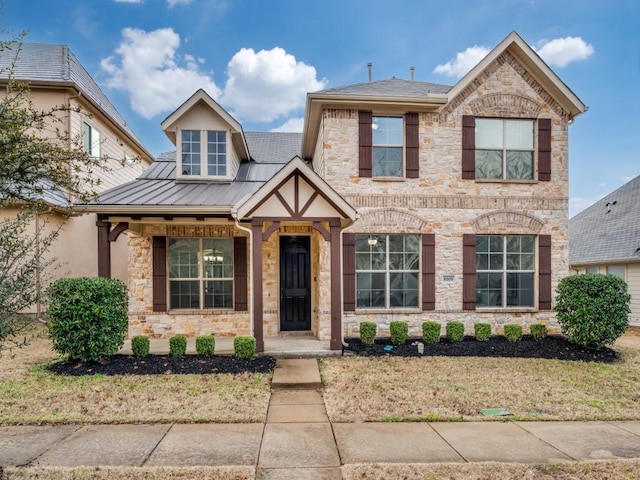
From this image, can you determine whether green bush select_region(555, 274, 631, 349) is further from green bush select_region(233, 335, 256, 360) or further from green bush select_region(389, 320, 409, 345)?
green bush select_region(233, 335, 256, 360)

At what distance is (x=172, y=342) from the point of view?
7.21m

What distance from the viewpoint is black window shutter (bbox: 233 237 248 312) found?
913 centimetres

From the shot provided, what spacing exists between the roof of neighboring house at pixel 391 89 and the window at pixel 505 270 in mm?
4006

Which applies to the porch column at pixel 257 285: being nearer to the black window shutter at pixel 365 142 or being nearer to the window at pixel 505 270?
the black window shutter at pixel 365 142

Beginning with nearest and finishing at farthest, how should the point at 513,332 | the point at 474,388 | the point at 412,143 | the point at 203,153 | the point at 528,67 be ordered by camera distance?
1. the point at 474,388
2. the point at 513,332
3. the point at 412,143
4. the point at 528,67
5. the point at 203,153

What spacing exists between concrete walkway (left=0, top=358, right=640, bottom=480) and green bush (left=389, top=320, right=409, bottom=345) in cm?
369

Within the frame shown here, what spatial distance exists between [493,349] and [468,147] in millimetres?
4731

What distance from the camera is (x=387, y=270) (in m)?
8.96

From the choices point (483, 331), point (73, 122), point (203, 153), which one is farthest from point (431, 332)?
point (73, 122)

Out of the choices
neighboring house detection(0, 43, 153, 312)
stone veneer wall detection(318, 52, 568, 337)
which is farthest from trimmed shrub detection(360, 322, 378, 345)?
→ neighboring house detection(0, 43, 153, 312)

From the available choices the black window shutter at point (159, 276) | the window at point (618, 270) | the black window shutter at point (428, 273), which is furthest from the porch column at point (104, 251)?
the window at point (618, 270)

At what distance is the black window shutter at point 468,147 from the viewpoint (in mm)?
9023

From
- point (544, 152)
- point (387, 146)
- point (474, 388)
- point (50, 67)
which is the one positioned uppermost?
point (50, 67)

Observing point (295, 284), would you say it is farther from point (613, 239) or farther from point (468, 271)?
point (613, 239)
